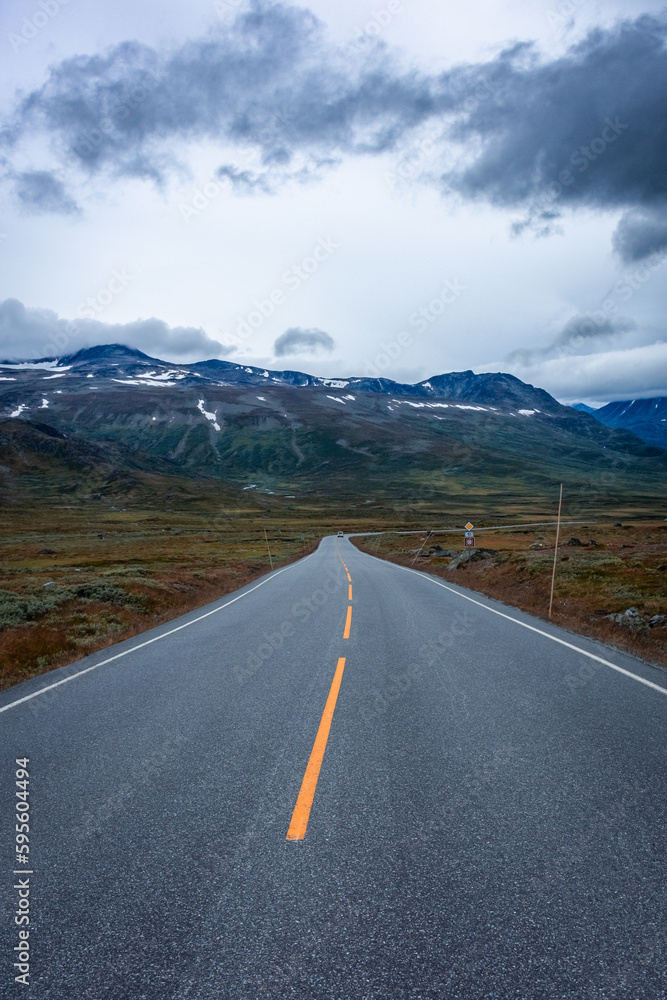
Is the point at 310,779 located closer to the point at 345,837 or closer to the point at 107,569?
the point at 345,837

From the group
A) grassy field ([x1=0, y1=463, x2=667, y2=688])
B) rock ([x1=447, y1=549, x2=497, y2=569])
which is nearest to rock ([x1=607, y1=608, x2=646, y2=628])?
grassy field ([x1=0, y1=463, x2=667, y2=688])

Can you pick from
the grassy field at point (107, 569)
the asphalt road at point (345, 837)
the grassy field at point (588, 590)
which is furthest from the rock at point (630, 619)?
the grassy field at point (107, 569)

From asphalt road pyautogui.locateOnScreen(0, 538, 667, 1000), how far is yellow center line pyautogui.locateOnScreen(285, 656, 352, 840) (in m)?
0.04

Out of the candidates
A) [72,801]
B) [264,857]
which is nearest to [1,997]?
[264,857]

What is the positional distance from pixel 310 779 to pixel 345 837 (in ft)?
3.27

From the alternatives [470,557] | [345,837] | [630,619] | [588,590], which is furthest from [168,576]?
[345,837]

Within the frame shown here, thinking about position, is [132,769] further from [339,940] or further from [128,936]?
[339,940]

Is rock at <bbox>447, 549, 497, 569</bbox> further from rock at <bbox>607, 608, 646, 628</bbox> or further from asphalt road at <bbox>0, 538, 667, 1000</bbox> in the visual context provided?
asphalt road at <bbox>0, 538, 667, 1000</bbox>

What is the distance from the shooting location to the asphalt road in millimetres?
2941

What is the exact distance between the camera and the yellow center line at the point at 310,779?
431 centimetres

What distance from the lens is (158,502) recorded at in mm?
158750

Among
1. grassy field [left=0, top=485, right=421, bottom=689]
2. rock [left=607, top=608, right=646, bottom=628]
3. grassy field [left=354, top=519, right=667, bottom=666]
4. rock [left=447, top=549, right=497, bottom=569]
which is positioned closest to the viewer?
grassy field [left=354, top=519, right=667, bottom=666]

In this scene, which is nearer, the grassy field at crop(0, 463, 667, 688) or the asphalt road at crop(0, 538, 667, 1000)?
the asphalt road at crop(0, 538, 667, 1000)

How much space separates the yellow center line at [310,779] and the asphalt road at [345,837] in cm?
4
